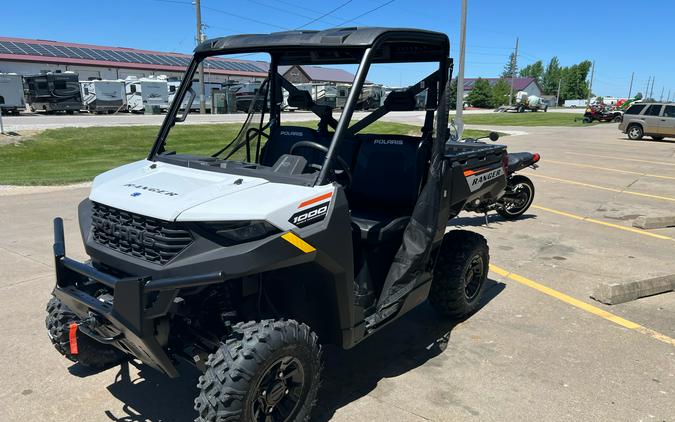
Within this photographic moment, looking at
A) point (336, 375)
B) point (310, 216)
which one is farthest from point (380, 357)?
point (310, 216)

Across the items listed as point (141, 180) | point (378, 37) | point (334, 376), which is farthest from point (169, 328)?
point (378, 37)

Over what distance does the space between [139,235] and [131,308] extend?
0.40 metres

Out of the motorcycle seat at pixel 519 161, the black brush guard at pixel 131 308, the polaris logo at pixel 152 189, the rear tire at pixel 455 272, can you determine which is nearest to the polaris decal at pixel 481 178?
the rear tire at pixel 455 272

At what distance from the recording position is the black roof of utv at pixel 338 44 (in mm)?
3008

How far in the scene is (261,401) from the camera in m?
2.66

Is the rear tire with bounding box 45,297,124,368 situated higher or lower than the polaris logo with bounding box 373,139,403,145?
lower

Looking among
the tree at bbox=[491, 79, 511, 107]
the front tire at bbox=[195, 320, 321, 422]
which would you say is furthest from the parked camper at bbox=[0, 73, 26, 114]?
the tree at bbox=[491, 79, 511, 107]

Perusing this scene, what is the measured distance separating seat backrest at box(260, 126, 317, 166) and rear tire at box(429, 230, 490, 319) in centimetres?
142

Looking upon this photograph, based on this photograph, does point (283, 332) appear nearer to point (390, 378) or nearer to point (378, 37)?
point (390, 378)

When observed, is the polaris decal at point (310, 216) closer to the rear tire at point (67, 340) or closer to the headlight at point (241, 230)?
the headlight at point (241, 230)

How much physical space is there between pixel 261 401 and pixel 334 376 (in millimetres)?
1039

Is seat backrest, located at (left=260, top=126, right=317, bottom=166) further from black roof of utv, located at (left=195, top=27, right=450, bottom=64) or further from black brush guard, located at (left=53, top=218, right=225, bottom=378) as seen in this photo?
black brush guard, located at (left=53, top=218, right=225, bottom=378)

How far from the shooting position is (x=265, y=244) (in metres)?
2.46

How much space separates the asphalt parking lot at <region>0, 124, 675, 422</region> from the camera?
3.23 metres
